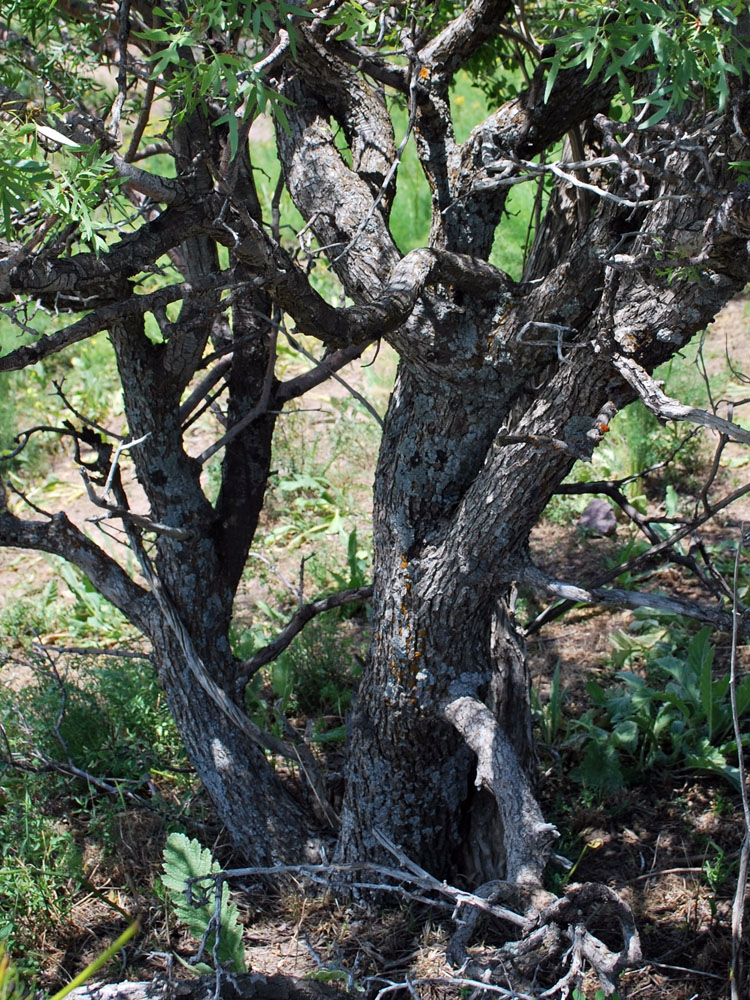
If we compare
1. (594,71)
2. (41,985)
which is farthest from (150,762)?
(594,71)

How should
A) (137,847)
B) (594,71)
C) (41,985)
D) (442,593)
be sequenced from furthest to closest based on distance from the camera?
(137,847), (41,985), (442,593), (594,71)

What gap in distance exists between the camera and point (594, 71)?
55.0 inches

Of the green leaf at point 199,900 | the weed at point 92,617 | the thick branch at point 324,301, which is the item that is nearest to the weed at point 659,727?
the green leaf at point 199,900

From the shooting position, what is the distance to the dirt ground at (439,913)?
7.69ft

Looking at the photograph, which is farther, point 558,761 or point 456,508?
point 558,761

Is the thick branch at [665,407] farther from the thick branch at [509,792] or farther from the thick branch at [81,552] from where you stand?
the thick branch at [81,552]

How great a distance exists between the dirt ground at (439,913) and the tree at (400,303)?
0.69 ft

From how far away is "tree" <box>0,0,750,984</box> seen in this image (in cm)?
167

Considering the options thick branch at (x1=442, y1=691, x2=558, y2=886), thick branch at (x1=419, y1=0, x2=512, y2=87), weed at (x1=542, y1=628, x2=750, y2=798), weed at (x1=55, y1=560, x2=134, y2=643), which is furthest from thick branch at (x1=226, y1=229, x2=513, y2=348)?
weed at (x1=55, y1=560, x2=134, y2=643)

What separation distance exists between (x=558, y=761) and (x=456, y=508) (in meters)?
1.19

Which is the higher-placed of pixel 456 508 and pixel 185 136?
pixel 185 136

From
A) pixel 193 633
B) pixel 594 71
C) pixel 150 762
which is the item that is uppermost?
pixel 594 71

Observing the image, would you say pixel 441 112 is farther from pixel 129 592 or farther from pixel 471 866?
→ pixel 471 866

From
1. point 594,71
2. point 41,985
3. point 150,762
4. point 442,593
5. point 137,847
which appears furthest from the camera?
point 150,762
